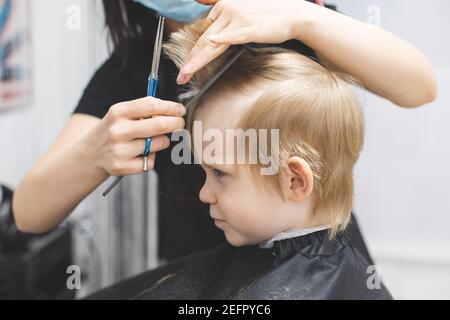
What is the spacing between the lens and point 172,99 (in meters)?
0.87

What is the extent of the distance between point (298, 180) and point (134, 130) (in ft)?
0.90

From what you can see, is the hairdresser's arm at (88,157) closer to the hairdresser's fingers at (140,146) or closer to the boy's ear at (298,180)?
the hairdresser's fingers at (140,146)

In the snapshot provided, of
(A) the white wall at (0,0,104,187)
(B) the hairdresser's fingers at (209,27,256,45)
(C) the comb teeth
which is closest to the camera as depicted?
(B) the hairdresser's fingers at (209,27,256,45)

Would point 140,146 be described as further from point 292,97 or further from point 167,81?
point 292,97

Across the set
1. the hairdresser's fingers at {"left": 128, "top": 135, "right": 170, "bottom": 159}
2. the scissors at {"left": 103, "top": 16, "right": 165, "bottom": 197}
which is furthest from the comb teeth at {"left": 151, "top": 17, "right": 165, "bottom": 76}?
the hairdresser's fingers at {"left": 128, "top": 135, "right": 170, "bottom": 159}

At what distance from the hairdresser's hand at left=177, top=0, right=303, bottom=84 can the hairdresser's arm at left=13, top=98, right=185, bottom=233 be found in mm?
89

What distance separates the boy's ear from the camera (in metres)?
0.81

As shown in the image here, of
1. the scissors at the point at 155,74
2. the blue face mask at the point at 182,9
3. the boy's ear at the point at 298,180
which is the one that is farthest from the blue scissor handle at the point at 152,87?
the boy's ear at the point at 298,180

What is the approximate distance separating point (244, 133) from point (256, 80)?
0.28ft

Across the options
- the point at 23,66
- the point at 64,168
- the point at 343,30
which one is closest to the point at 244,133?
the point at 343,30

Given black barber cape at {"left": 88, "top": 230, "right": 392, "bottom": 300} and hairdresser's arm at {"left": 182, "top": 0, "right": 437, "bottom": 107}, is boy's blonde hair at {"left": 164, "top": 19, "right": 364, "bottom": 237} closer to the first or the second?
hairdresser's arm at {"left": 182, "top": 0, "right": 437, "bottom": 107}

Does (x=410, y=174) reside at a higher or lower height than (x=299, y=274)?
higher

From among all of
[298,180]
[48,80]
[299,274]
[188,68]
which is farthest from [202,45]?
[48,80]

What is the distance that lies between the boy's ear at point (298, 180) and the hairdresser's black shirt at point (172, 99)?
173mm
